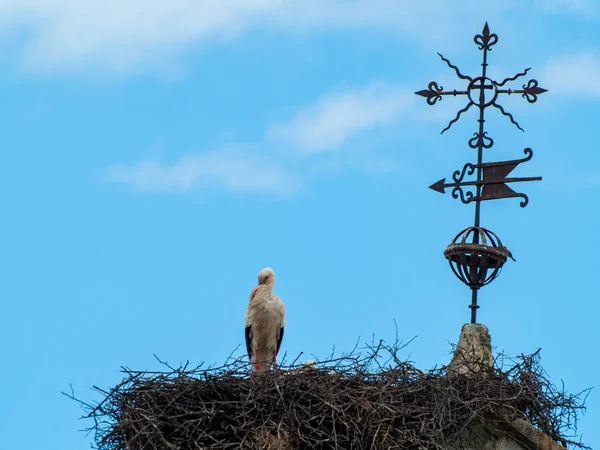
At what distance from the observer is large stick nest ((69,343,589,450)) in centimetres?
904

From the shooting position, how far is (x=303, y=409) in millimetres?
9125

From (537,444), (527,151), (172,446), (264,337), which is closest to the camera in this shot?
(172,446)

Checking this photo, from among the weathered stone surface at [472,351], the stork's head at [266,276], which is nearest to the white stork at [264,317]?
the stork's head at [266,276]

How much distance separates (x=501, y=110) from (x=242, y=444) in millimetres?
3473

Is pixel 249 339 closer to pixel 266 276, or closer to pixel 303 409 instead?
pixel 266 276

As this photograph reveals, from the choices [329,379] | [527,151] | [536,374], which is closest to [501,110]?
[527,151]

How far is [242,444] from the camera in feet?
29.5

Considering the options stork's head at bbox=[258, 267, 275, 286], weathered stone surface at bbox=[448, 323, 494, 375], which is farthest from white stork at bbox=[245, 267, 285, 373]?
weathered stone surface at bbox=[448, 323, 494, 375]

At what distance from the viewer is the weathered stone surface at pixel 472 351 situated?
991cm

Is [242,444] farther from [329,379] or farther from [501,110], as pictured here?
[501,110]

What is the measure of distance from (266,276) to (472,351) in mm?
2480

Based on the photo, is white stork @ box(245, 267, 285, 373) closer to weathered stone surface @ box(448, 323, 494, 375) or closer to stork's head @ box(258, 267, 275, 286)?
stork's head @ box(258, 267, 275, 286)

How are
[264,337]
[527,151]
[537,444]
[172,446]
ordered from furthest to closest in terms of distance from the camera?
[264,337]
[527,151]
[537,444]
[172,446]

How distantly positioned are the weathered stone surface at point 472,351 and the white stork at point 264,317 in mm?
2097
